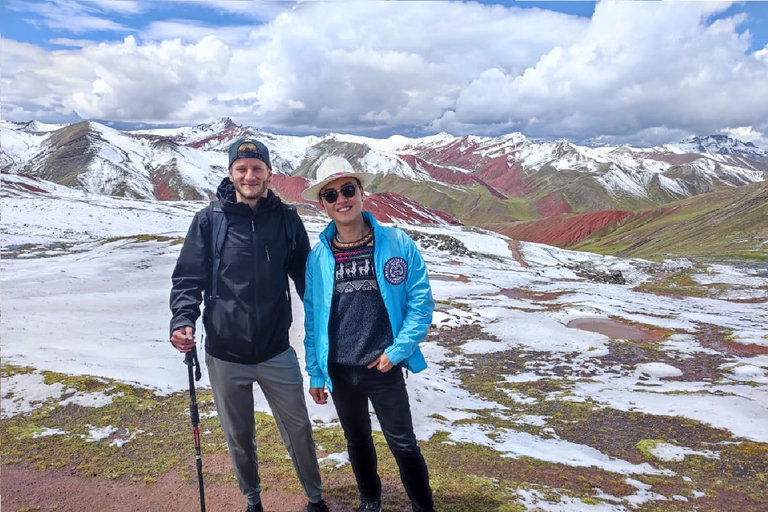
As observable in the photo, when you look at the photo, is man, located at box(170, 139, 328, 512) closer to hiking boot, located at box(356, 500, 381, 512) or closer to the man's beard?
the man's beard

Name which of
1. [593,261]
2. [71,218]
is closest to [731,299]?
[593,261]

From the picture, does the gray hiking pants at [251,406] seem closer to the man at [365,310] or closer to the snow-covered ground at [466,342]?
the man at [365,310]

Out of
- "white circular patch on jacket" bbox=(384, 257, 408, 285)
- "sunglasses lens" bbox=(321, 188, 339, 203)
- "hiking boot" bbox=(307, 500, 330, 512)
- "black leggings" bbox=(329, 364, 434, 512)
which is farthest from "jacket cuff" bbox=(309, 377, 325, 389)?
"sunglasses lens" bbox=(321, 188, 339, 203)

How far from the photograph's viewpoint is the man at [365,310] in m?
5.43

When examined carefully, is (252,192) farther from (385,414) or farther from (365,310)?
(385,414)

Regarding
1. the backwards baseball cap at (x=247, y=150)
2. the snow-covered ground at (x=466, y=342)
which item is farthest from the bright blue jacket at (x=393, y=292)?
the snow-covered ground at (x=466, y=342)

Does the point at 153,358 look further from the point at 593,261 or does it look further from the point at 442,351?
the point at 593,261

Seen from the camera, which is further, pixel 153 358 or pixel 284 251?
pixel 153 358

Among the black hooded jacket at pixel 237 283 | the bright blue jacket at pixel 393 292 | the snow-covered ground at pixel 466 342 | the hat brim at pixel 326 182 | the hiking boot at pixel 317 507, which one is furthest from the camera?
the snow-covered ground at pixel 466 342

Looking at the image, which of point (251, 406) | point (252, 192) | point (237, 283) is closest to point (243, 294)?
point (237, 283)

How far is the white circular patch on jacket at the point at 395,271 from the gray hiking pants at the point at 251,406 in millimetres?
1525

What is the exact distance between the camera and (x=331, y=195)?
5.56 m

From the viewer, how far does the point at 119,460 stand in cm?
768

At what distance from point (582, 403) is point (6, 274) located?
1208 inches
